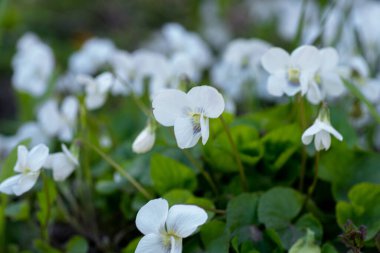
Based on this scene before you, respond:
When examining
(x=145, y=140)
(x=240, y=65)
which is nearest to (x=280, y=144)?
(x=145, y=140)

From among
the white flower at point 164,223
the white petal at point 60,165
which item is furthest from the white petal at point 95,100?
the white flower at point 164,223

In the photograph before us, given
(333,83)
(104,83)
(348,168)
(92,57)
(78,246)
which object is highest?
(333,83)

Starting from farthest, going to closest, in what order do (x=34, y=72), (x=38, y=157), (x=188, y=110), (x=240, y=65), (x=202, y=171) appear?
1. (x=34, y=72)
2. (x=240, y=65)
3. (x=202, y=171)
4. (x=38, y=157)
5. (x=188, y=110)

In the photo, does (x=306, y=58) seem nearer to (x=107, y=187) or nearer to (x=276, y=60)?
(x=276, y=60)

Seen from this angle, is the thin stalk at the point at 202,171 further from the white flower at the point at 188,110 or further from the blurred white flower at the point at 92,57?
the blurred white flower at the point at 92,57

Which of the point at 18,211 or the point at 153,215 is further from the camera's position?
the point at 18,211
